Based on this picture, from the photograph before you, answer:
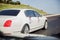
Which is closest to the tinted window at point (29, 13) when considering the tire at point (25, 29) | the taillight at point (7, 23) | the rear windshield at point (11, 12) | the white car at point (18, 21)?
the white car at point (18, 21)

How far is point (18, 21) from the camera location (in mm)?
8094

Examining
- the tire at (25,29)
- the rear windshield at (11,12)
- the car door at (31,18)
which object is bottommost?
the tire at (25,29)

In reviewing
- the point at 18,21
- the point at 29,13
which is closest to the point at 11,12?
the point at 18,21

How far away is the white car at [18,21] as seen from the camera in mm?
7730

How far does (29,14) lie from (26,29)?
95 cm

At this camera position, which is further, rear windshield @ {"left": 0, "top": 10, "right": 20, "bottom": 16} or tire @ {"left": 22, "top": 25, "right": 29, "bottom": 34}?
rear windshield @ {"left": 0, "top": 10, "right": 20, "bottom": 16}

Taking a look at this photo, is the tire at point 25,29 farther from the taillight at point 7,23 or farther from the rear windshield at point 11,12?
the taillight at point 7,23

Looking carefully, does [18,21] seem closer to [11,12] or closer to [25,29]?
[25,29]

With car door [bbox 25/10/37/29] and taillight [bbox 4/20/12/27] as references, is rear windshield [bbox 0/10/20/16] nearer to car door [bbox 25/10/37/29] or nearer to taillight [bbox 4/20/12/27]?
car door [bbox 25/10/37/29]

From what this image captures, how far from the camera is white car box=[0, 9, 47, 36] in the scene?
25.4ft

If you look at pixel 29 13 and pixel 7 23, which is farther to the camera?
pixel 29 13

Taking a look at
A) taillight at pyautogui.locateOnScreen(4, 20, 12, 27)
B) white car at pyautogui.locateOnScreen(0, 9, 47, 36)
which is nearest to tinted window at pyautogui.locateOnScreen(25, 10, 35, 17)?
white car at pyautogui.locateOnScreen(0, 9, 47, 36)

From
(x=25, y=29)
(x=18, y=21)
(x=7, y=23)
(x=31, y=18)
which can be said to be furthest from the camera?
(x=31, y=18)

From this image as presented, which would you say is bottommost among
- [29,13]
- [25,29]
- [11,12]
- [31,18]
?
[25,29]
